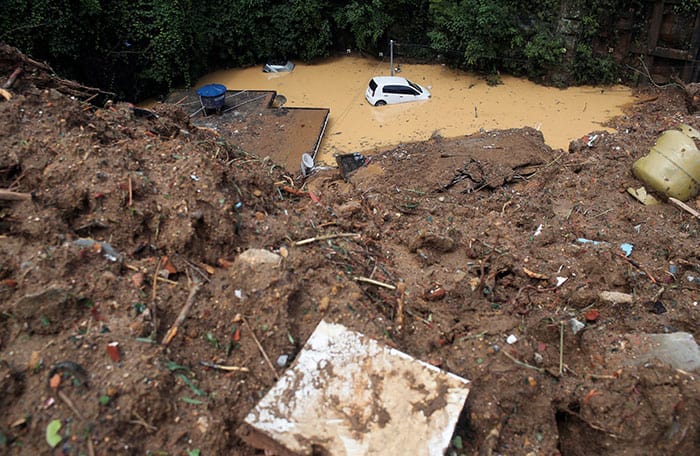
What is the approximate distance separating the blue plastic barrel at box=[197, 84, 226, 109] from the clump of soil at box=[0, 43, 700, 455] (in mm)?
7031

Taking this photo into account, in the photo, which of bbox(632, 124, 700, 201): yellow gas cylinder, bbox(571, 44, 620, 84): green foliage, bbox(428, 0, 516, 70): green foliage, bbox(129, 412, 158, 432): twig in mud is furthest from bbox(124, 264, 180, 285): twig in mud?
bbox(571, 44, 620, 84): green foliage

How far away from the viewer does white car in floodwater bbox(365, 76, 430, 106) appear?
14.2 meters

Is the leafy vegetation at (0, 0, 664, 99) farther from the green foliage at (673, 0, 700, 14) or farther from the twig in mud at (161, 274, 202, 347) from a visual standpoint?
the twig in mud at (161, 274, 202, 347)

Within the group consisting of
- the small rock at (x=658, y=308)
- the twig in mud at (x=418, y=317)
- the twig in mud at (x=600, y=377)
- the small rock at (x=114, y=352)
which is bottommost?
the small rock at (x=658, y=308)

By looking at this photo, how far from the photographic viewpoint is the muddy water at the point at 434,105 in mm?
12992

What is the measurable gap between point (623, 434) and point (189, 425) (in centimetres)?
322

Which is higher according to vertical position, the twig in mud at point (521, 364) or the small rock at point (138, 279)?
the small rock at point (138, 279)

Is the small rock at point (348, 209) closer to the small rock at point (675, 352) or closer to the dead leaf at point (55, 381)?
the small rock at point (675, 352)

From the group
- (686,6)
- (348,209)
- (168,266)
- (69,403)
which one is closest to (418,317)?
(168,266)

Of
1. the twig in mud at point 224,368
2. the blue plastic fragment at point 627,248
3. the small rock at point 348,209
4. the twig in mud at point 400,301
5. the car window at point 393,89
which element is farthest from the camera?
the car window at point 393,89

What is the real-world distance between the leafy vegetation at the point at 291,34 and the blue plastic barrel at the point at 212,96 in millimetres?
2257

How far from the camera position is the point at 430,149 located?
10.8 m

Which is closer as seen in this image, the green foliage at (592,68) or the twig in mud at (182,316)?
the twig in mud at (182,316)

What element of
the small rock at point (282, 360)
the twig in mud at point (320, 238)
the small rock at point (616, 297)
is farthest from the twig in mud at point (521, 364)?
the twig in mud at point (320, 238)
